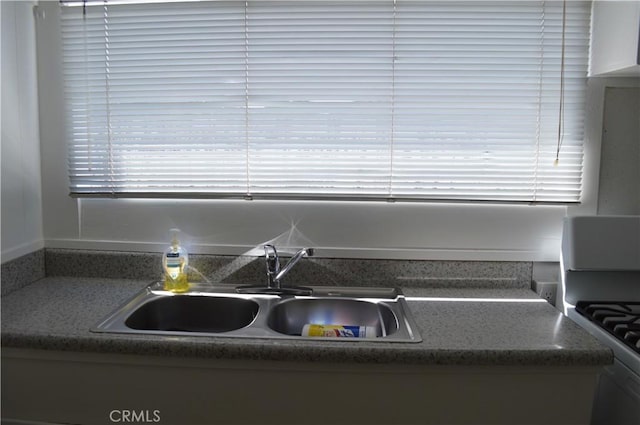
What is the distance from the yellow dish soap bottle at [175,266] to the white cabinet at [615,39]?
5.36ft

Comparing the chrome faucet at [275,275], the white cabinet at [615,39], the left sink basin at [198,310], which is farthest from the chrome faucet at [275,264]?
the white cabinet at [615,39]

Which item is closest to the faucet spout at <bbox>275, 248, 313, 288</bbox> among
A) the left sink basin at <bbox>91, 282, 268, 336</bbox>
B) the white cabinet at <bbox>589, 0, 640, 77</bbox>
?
the left sink basin at <bbox>91, 282, 268, 336</bbox>

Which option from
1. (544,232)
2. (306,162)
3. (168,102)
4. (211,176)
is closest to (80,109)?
(168,102)

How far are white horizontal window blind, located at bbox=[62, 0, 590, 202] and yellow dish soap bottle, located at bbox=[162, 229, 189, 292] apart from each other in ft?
0.69

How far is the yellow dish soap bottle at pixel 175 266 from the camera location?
5.91ft

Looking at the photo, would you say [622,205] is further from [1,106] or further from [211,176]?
[1,106]

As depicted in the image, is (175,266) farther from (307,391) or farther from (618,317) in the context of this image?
(618,317)

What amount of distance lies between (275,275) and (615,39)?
55.4 inches

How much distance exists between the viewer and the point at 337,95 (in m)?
1.83

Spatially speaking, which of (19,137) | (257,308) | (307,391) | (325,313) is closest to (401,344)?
(307,391)

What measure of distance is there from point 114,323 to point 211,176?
665mm

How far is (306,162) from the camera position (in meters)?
1.86

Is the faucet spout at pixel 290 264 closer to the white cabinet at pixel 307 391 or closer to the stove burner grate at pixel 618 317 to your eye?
the white cabinet at pixel 307 391

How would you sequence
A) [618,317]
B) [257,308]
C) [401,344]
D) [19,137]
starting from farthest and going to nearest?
1. [19,137]
2. [257,308]
3. [618,317]
4. [401,344]
